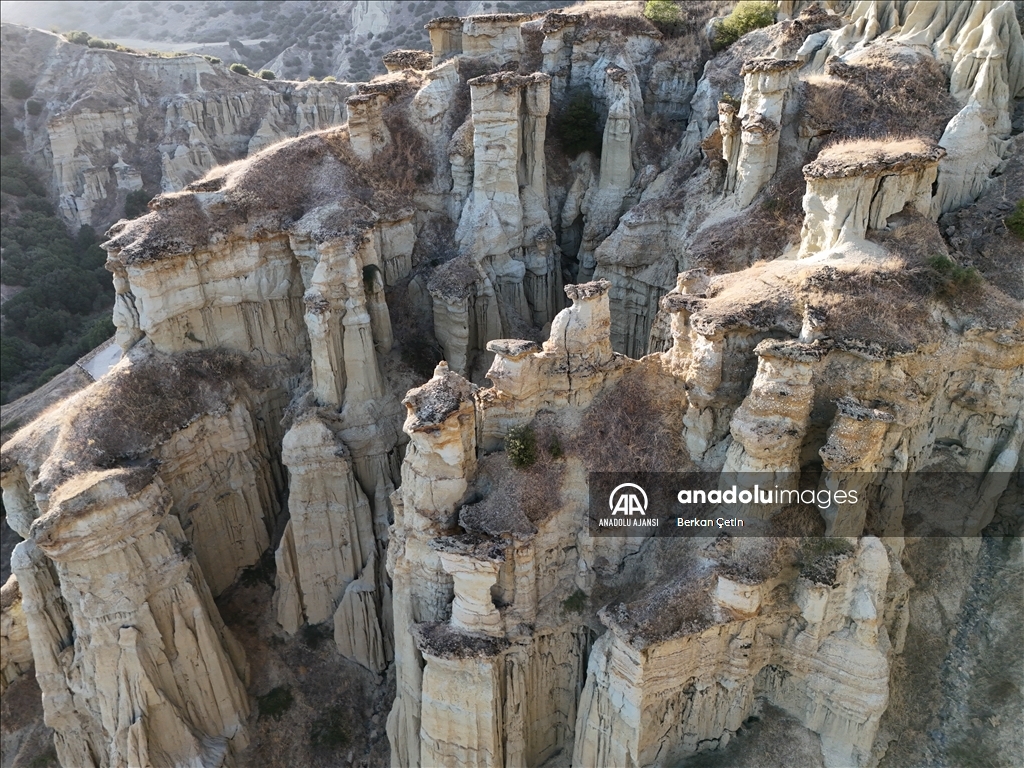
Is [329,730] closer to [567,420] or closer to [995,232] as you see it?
[567,420]

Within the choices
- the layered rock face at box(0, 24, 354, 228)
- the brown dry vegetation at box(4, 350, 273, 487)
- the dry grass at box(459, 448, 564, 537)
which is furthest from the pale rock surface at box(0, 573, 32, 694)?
the layered rock face at box(0, 24, 354, 228)

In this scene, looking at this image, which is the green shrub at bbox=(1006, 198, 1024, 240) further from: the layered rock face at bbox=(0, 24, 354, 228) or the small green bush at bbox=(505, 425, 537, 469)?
the layered rock face at bbox=(0, 24, 354, 228)

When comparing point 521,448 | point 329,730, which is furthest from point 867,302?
point 329,730

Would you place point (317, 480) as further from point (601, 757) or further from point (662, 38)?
point (662, 38)

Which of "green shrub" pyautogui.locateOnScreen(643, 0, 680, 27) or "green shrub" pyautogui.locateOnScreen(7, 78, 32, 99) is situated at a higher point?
"green shrub" pyautogui.locateOnScreen(643, 0, 680, 27)

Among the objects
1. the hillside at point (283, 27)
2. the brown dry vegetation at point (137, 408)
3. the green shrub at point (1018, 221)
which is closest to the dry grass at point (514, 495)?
the brown dry vegetation at point (137, 408)

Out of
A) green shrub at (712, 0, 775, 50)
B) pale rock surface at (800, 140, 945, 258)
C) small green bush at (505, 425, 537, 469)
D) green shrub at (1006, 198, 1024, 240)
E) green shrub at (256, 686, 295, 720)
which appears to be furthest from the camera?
green shrub at (712, 0, 775, 50)
